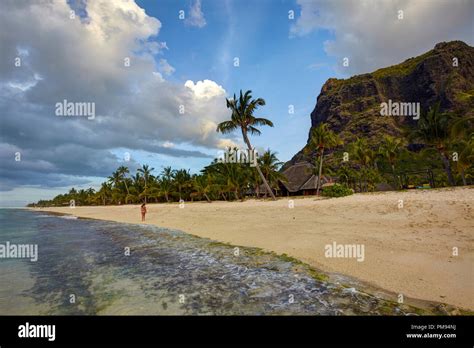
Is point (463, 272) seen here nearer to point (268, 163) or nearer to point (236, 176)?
point (268, 163)

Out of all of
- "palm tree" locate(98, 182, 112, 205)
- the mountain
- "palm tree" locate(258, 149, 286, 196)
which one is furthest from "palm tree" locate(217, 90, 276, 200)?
the mountain

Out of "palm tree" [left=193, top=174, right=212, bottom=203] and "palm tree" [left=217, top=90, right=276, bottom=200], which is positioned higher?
"palm tree" [left=217, top=90, right=276, bottom=200]

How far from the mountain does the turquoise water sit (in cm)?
12483

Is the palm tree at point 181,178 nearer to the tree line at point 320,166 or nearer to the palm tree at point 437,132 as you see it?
the tree line at point 320,166

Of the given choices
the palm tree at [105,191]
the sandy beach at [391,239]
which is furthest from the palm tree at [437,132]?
the palm tree at [105,191]

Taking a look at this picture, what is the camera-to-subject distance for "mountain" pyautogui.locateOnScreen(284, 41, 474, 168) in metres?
128

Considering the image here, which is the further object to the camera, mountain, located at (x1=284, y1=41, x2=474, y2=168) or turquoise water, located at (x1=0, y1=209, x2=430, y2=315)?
mountain, located at (x1=284, y1=41, x2=474, y2=168)

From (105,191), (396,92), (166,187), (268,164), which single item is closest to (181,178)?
(166,187)

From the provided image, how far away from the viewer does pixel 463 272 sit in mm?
6246

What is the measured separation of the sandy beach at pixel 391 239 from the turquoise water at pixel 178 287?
Answer: 1138mm

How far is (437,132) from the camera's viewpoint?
96.0 feet

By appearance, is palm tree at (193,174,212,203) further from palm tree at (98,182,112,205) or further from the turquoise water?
palm tree at (98,182,112,205)

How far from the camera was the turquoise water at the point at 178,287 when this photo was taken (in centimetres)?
559

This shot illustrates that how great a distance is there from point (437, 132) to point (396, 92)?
155m
